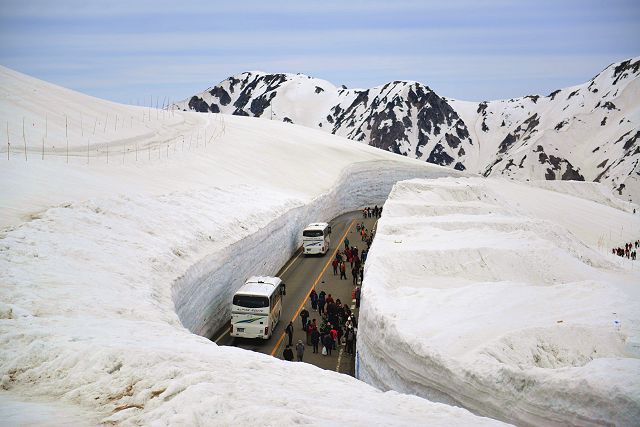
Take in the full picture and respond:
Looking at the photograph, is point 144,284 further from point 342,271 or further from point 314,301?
point 342,271

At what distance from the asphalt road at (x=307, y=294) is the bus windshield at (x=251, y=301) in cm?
172

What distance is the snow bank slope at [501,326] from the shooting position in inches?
494

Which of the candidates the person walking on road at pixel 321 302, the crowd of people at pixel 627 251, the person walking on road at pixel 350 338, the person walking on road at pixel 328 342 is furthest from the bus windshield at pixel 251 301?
the crowd of people at pixel 627 251

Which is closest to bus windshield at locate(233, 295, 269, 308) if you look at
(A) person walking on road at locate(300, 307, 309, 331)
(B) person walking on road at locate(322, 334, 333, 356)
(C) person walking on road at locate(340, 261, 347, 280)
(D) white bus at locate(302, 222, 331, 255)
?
(A) person walking on road at locate(300, 307, 309, 331)

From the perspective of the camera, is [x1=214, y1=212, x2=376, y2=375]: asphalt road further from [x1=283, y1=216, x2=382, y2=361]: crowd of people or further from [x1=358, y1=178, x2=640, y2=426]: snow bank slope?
[x1=358, y1=178, x2=640, y2=426]: snow bank slope

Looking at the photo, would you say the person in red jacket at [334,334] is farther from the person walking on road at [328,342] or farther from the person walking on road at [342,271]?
the person walking on road at [342,271]

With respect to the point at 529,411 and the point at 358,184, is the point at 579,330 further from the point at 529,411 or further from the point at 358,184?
the point at 358,184

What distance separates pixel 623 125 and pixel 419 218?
179 metres

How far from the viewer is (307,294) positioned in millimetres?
33312

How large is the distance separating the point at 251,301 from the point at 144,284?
569 centimetres

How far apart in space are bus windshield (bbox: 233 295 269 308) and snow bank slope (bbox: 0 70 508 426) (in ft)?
5.75

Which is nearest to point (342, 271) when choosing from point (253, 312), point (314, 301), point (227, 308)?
point (314, 301)

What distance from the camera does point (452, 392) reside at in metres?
14.6

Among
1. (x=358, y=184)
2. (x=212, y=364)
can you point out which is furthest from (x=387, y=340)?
(x=358, y=184)
